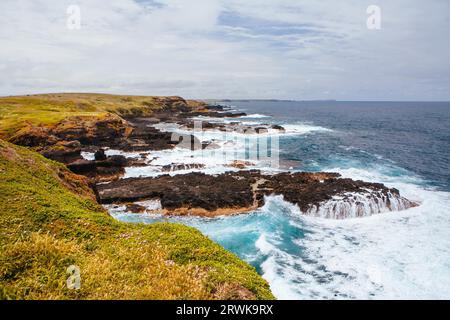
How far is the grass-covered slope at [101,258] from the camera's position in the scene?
24.7 feet

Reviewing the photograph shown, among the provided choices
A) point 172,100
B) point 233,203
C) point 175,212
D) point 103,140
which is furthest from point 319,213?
point 172,100

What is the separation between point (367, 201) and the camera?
28891 mm

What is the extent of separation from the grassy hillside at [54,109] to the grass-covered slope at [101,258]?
121ft

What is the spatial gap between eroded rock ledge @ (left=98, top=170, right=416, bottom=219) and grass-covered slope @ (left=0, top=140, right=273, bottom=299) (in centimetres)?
1702

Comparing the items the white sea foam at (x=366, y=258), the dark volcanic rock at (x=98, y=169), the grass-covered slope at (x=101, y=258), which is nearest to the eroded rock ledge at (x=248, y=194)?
the white sea foam at (x=366, y=258)

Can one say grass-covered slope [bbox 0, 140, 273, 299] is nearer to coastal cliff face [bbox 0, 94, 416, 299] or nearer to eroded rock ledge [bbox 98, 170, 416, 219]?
coastal cliff face [bbox 0, 94, 416, 299]

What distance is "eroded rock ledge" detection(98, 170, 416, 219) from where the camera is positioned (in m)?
28.4

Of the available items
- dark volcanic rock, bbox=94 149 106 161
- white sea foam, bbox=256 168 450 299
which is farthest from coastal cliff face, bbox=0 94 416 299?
dark volcanic rock, bbox=94 149 106 161

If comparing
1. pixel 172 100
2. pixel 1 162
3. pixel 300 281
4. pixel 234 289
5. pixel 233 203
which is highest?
pixel 172 100

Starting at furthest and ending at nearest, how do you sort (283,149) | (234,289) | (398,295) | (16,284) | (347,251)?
(283,149)
(347,251)
(398,295)
(234,289)
(16,284)

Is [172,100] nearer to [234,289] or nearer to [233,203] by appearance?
[233,203]

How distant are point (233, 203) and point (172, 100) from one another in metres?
138

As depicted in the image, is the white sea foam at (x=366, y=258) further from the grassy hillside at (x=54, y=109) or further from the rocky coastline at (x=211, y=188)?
the grassy hillside at (x=54, y=109)

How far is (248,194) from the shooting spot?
101 feet
